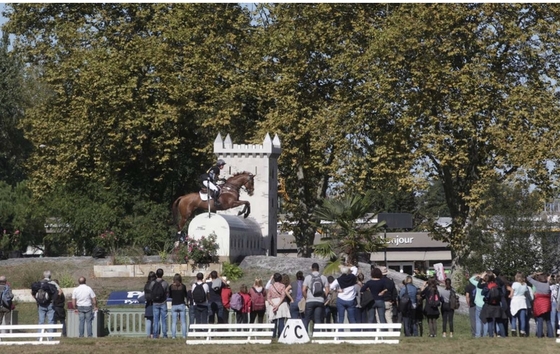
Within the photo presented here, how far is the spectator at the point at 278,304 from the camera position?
98.5ft

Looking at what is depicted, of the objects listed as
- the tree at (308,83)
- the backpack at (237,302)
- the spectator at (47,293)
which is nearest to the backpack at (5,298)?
the spectator at (47,293)

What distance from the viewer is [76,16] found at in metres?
62.8

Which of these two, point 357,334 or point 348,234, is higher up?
point 348,234

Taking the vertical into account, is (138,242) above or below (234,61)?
below

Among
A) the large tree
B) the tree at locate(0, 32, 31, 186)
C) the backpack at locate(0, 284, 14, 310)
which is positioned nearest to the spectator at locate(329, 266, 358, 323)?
the backpack at locate(0, 284, 14, 310)

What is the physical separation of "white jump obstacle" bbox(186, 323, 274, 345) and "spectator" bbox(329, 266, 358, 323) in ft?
5.28

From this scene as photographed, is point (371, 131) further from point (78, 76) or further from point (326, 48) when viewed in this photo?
point (78, 76)

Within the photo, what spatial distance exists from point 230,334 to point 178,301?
235cm

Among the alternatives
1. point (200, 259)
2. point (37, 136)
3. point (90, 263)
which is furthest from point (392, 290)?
point (37, 136)

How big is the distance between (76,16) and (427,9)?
667 inches

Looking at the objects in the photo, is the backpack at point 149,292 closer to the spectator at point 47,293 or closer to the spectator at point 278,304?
the spectator at point 47,293

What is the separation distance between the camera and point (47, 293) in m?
31.6

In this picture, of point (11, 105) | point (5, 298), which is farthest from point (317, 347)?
point (11, 105)

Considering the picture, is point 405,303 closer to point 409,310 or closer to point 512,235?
point 409,310
